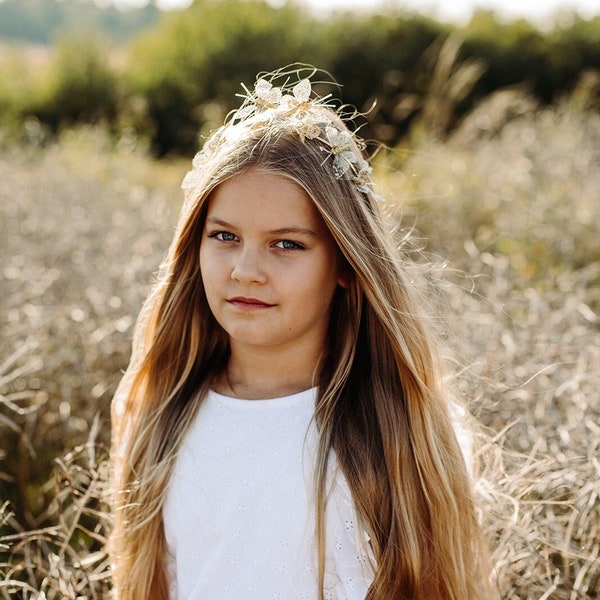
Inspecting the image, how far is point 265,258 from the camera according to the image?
1655 mm

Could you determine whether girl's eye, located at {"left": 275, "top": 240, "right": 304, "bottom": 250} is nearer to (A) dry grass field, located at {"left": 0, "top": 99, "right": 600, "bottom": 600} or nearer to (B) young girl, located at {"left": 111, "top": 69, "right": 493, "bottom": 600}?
(B) young girl, located at {"left": 111, "top": 69, "right": 493, "bottom": 600}

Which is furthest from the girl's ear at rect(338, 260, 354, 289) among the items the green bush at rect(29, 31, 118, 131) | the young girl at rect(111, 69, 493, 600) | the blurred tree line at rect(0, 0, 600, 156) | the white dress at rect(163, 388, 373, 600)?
the green bush at rect(29, 31, 118, 131)

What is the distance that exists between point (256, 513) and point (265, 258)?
53cm

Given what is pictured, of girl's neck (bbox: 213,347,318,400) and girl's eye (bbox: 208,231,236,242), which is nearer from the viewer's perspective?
girl's eye (bbox: 208,231,236,242)

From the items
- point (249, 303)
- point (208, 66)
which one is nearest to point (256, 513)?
point (249, 303)

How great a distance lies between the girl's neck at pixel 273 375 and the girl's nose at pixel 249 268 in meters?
0.24

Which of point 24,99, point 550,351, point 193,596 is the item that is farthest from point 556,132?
point 24,99

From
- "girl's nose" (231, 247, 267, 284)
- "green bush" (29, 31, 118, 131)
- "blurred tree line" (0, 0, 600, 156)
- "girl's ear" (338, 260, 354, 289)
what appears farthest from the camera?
"green bush" (29, 31, 118, 131)

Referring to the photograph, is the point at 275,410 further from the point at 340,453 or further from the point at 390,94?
the point at 390,94

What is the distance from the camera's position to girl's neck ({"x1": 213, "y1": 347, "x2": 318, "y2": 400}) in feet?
6.01

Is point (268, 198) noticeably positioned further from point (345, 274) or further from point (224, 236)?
point (345, 274)

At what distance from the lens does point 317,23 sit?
456 inches

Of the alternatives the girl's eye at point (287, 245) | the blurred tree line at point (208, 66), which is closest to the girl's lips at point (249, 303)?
the girl's eye at point (287, 245)

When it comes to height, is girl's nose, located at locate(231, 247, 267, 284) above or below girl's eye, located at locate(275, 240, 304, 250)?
below
